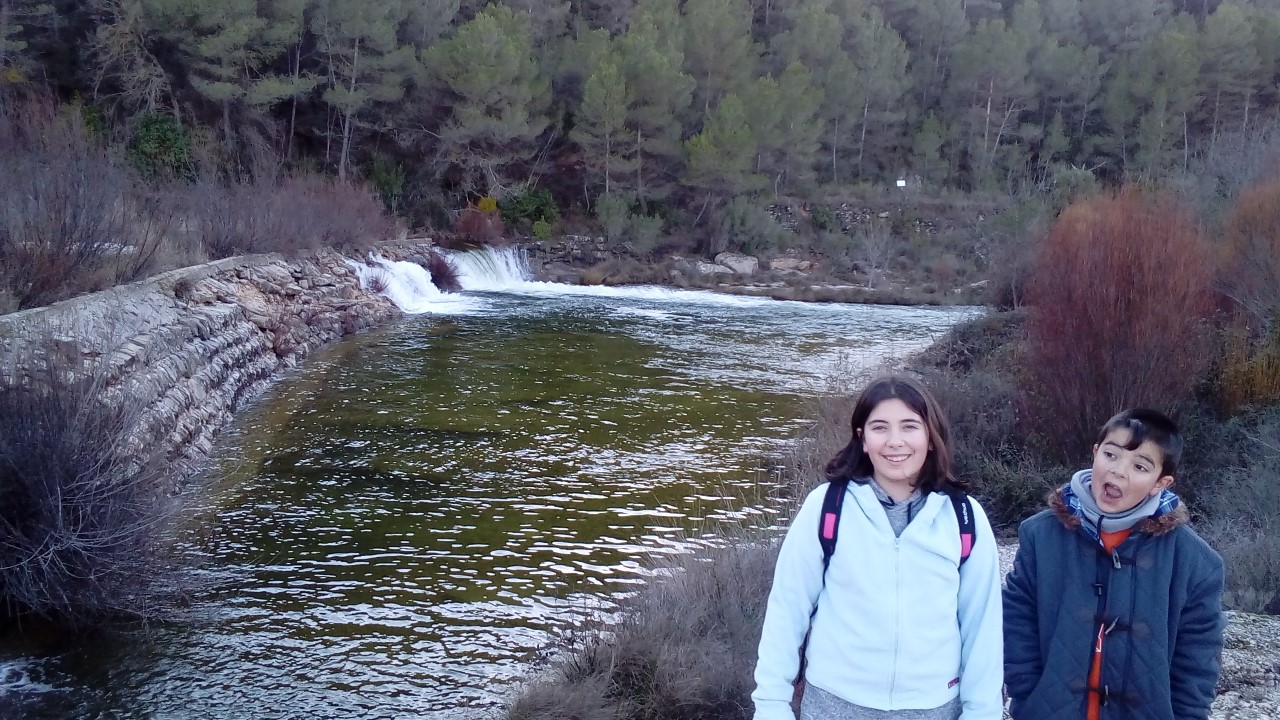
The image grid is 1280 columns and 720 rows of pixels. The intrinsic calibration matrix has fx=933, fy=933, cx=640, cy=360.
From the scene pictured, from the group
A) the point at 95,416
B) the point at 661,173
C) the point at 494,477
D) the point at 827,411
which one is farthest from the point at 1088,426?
the point at 661,173

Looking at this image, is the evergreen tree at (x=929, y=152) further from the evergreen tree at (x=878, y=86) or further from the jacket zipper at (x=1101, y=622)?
the jacket zipper at (x=1101, y=622)

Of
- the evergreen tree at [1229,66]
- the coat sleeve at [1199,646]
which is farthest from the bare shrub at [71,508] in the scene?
the evergreen tree at [1229,66]

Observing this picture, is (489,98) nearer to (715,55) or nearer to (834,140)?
(715,55)

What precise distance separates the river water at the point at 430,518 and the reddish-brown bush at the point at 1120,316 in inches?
102

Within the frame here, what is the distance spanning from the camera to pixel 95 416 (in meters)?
5.41

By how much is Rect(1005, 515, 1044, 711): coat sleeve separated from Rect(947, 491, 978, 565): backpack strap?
455 millimetres

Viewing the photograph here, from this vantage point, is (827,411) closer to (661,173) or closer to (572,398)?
(572,398)

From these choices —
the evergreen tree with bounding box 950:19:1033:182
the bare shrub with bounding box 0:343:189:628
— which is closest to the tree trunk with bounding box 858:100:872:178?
the evergreen tree with bounding box 950:19:1033:182

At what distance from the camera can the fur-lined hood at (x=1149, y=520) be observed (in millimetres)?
2480

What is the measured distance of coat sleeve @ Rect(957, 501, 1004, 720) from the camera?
7.52 feet

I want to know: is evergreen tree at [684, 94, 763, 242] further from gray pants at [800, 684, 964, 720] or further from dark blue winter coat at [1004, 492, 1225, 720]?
gray pants at [800, 684, 964, 720]

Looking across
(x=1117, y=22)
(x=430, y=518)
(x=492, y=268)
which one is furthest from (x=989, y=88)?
(x=430, y=518)

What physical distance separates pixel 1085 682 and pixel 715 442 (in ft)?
23.9

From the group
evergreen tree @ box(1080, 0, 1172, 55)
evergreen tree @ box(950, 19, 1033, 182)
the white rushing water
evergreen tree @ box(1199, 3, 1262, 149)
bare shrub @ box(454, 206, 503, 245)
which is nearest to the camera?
the white rushing water
